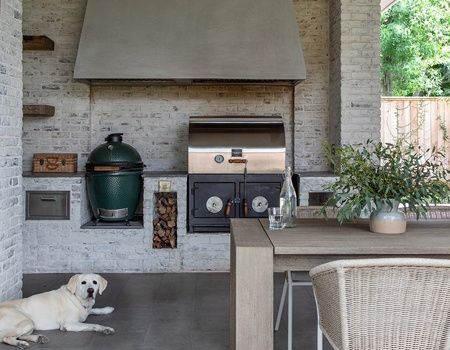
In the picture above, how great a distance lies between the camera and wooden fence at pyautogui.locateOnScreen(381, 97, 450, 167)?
8.00 meters

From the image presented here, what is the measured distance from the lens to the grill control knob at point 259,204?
17.4 ft

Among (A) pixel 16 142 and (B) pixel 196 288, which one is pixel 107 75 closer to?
(A) pixel 16 142

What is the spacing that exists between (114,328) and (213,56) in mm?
2890

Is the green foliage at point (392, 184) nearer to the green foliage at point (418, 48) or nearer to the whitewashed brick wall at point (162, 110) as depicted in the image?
the whitewashed brick wall at point (162, 110)

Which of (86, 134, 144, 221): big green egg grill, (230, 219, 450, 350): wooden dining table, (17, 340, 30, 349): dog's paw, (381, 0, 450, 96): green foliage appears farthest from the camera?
(381, 0, 450, 96): green foliage

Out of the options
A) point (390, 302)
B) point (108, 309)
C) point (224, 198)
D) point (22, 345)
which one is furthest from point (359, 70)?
point (390, 302)

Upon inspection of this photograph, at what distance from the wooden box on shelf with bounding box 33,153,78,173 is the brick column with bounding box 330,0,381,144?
2.74 metres

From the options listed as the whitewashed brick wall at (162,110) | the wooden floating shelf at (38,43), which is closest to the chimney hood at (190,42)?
the whitewashed brick wall at (162,110)

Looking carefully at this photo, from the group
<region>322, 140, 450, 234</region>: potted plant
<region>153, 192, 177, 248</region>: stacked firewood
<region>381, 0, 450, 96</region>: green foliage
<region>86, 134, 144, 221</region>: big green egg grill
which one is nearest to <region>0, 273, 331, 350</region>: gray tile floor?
<region>153, 192, 177, 248</region>: stacked firewood

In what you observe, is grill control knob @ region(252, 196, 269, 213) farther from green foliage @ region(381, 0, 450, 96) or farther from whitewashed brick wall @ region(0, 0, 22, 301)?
green foliage @ region(381, 0, 450, 96)

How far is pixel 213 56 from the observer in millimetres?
5453

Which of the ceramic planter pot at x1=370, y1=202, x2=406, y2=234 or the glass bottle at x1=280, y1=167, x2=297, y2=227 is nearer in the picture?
the ceramic planter pot at x1=370, y1=202, x2=406, y2=234

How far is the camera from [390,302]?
71.0 inches

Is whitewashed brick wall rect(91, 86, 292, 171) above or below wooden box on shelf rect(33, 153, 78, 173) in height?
above
